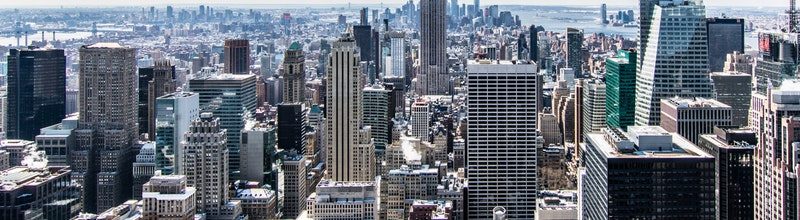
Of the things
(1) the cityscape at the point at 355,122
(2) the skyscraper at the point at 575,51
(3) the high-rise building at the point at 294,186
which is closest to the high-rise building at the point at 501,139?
(1) the cityscape at the point at 355,122

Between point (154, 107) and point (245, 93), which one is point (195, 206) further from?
point (245, 93)

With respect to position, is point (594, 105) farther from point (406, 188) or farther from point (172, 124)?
point (172, 124)

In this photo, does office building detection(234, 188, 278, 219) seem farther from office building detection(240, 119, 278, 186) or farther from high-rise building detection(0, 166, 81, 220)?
high-rise building detection(0, 166, 81, 220)

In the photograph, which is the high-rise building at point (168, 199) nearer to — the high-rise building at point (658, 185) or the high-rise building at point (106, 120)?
the high-rise building at point (106, 120)

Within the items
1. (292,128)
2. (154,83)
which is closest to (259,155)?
(292,128)

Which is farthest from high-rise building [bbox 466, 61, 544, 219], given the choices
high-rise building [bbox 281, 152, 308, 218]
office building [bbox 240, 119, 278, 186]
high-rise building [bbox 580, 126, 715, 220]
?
high-rise building [bbox 580, 126, 715, 220]

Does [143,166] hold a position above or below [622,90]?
below
